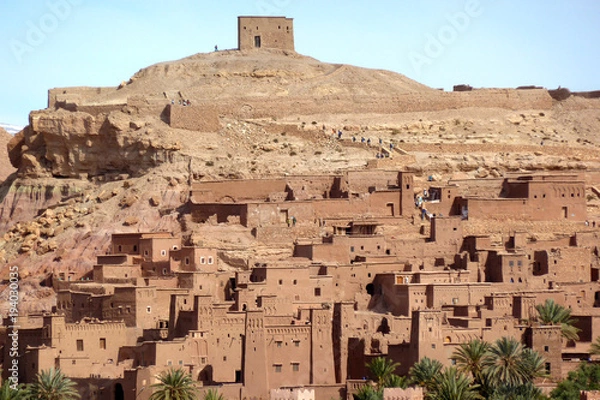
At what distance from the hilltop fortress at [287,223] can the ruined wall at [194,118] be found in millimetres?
88

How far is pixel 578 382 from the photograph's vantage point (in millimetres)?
66250

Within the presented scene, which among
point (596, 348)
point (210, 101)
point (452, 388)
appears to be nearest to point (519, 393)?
point (452, 388)

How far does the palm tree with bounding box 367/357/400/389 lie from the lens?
65.3 meters

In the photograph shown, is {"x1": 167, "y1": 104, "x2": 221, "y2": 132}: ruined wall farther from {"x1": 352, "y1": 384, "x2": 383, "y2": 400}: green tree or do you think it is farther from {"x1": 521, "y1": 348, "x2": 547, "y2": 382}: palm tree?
{"x1": 521, "y1": 348, "x2": 547, "y2": 382}: palm tree

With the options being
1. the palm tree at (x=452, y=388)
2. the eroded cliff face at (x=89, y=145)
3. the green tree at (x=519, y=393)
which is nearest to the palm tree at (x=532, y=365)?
the green tree at (x=519, y=393)

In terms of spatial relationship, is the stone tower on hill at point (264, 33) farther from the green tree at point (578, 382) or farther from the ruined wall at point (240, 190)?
the green tree at point (578, 382)

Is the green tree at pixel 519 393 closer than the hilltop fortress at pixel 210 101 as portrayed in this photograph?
Yes

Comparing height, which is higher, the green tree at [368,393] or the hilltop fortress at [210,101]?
the hilltop fortress at [210,101]

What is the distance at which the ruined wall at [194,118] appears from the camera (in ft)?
282

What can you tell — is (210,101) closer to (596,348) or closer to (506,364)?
(596,348)

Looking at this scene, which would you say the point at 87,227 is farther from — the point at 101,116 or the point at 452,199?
the point at 452,199

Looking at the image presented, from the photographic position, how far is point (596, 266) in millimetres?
76125

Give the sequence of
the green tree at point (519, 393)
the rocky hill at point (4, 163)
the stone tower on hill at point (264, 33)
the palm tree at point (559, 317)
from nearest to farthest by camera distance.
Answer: the green tree at point (519, 393)
the palm tree at point (559, 317)
the stone tower on hill at point (264, 33)
the rocky hill at point (4, 163)

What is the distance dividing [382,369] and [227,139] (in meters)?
22.2
